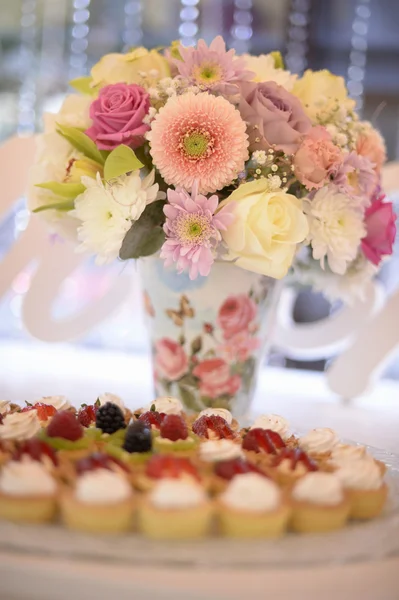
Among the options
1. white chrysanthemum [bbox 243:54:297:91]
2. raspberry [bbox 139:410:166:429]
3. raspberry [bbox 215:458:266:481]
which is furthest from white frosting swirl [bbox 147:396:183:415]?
white chrysanthemum [bbox 243:54:297:91]

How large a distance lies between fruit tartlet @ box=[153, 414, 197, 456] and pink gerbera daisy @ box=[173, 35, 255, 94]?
1.43ft

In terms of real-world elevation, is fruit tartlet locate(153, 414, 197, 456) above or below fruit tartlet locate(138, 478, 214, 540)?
above

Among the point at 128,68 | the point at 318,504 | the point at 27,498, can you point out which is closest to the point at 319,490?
the point at 318,504

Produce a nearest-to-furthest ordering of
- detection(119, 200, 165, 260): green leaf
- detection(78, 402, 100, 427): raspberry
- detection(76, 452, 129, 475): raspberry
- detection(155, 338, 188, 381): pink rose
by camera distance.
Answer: detection(76, 452, 129, 475): raspberry, detection(78, 402, 100, 427): raspberry, detection(119, 200, 165, 260): green leaf, detection(155, 338, 188, 381): pink rose

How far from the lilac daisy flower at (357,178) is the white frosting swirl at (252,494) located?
47cm

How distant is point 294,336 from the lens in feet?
4.92

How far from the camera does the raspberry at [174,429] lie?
74 cm

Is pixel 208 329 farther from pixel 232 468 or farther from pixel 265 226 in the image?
pixel 232 468

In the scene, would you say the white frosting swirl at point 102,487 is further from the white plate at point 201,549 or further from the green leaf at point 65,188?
the green leaf at point 65,188

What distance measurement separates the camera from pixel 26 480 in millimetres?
568

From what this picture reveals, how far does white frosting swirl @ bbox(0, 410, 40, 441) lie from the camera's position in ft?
2.36

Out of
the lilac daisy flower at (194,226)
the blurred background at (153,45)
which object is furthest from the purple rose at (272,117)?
the blurred background at (153,45)

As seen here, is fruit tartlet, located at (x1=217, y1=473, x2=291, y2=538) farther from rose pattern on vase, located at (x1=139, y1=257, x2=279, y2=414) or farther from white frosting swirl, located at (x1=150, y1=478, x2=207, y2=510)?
rose pattern on vase, located at (x1=139, y1=257, x2=279, y2=414)

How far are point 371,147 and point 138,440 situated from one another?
1.87ft
